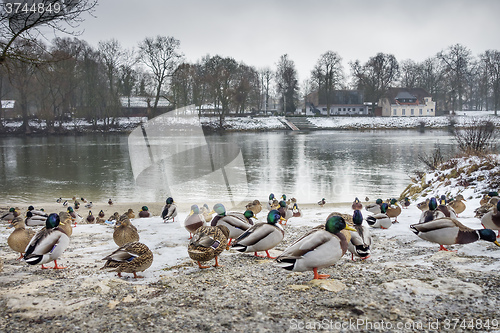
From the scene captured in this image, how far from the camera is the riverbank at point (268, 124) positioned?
55.2 meters

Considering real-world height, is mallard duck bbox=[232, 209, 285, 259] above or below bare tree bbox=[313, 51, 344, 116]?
below

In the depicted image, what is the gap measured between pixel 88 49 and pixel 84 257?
54994 mm

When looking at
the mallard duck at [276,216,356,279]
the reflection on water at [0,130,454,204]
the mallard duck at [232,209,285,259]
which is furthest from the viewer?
the reflection on water at [0,130,454,204]

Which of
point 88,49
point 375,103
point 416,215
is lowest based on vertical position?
point 416,215

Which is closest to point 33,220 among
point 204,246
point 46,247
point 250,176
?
point 46,247

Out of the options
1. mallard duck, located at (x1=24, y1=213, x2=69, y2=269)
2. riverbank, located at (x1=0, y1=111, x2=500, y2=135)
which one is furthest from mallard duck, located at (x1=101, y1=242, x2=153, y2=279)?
riverbank, located at (x1=0, y1=111, x2=500, y2=135)

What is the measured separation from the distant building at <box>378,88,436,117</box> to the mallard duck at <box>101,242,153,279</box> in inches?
3209

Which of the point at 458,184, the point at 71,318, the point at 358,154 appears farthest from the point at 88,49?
the point at 71,318

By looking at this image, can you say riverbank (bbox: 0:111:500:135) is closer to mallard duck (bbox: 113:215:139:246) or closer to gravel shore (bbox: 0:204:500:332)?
mallard duck (bbox: 113:215:139:246)

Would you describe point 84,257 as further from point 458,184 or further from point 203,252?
point 458,184

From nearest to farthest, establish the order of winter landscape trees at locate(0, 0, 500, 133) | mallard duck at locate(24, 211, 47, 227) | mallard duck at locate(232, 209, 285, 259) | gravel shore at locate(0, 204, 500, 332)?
gravel shore at locate(0, 204, 500, 332)
mallard duck at locate(232, 209, 285, 259)
mallard duck at locate(24, 211, 47, 227)
winter landscape trees at locate(0, 0, 500, 133)

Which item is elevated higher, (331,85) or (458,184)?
(331,85)

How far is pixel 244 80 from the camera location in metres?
65.8

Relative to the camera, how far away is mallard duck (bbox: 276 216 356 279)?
3.84 metres
